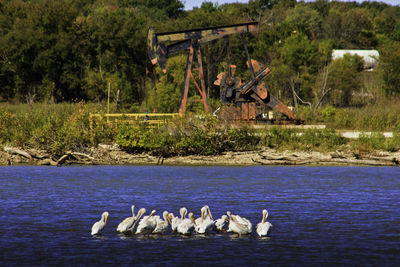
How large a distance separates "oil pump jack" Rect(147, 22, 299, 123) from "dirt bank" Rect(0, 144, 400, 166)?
18.7ft

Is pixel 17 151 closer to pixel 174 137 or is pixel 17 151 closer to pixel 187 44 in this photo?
pixel 174 137

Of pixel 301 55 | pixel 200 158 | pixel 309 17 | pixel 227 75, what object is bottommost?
pixel 200 158

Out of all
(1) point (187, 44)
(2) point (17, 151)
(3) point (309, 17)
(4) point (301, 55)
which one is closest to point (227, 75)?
(1) point (187, 44)

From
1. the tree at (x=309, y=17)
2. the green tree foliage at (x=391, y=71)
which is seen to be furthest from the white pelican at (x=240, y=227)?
the tree at (x=309, y=17)

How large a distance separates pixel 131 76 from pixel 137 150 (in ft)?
111

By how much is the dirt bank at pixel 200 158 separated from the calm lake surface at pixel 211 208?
81 centimetres

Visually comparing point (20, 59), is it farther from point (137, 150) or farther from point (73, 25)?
point (137, 150)

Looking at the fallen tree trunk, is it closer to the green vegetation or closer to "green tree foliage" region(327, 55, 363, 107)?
the green vegetation

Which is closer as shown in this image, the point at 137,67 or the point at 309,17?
the point at 137,67

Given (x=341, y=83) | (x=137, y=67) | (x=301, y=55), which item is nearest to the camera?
(x=137, y=67)

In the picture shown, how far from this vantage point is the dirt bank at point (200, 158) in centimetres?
3425

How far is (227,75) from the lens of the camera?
43.6 metres

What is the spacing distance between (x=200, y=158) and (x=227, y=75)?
978cm

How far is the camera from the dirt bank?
3425 centimetres
